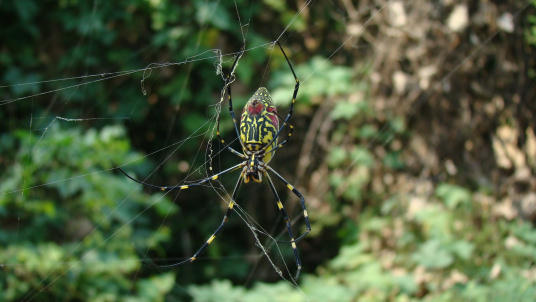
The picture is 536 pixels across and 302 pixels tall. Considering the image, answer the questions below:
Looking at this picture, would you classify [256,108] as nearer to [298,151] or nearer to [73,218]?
[73,218]

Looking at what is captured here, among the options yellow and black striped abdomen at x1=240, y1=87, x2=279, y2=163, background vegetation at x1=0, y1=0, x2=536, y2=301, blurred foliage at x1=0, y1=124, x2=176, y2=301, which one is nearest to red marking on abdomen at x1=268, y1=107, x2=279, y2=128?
yellow and black striped abdomen at x1=240, y1=87, x2=279, y2=163

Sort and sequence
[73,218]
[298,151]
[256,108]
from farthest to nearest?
[298,151] < [73,218] < [256,108]

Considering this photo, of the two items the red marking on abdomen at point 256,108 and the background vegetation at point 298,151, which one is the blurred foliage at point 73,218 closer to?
the background vegetation at point 298,151

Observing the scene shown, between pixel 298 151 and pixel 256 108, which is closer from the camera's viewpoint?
pixel 256 108

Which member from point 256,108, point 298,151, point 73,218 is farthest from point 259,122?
point 298,151

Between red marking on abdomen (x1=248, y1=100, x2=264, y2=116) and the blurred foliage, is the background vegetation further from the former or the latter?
red marking on abdomen (x1=248, y1=100, x2=264, y2=116)

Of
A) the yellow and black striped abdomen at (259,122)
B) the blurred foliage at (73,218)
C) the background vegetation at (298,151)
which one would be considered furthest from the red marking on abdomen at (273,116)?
the blurred foliage at (73,218)
